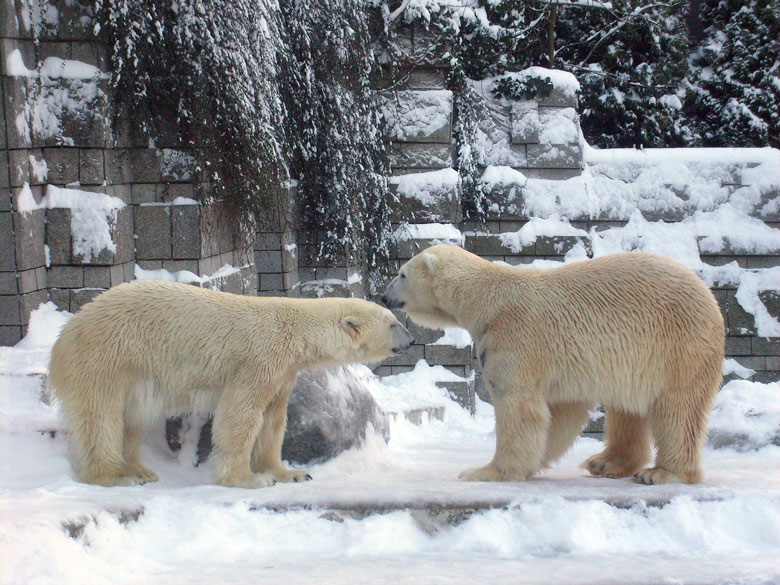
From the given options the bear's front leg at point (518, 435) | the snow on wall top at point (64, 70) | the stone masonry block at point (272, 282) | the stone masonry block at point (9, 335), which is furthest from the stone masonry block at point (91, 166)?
the bear's front leg at point (518, 435)

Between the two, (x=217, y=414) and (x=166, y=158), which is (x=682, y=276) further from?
(x=166, y=158)

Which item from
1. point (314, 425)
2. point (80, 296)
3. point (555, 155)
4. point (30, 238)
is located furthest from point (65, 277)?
point (555, 155)

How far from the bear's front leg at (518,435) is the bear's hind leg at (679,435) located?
53 cm

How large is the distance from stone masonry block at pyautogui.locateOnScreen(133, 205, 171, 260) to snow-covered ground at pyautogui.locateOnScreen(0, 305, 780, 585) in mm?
1611

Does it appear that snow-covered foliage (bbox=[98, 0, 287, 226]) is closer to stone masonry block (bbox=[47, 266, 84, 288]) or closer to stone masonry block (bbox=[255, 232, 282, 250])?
stone masonry block (bbox=[47, 266, 84, 288])

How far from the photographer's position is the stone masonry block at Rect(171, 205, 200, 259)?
584cm

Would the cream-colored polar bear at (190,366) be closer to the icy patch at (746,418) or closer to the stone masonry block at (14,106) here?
the stone masonry block at (14,106)

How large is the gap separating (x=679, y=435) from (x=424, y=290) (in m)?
1.51

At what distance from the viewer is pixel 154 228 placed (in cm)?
586

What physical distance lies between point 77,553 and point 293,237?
496 cm

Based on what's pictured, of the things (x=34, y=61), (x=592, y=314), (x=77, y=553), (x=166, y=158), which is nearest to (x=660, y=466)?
(x=592, y=314)

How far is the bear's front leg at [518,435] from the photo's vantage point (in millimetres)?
4211

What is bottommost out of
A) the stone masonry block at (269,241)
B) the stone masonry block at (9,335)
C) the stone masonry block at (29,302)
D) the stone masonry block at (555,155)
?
the stone masonry block at (9,335)

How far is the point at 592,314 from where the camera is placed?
429cm
